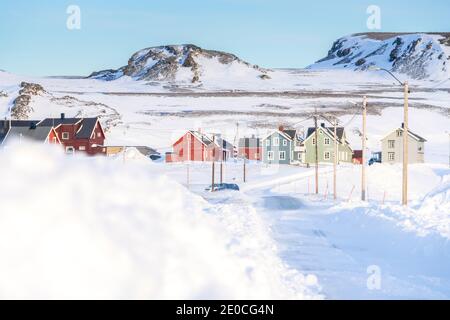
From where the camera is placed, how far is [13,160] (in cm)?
1002

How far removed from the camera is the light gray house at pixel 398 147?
83188mm

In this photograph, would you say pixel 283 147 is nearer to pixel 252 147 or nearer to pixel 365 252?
pixel 252 147

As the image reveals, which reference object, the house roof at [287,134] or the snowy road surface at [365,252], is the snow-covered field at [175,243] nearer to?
the snowy road surface at [365,252]

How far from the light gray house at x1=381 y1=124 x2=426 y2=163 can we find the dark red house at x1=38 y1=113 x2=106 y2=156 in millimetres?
38621

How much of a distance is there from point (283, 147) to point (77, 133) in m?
28.7

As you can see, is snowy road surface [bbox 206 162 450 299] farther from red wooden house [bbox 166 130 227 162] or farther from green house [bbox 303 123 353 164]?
green house [bbox 303 123 353 164]

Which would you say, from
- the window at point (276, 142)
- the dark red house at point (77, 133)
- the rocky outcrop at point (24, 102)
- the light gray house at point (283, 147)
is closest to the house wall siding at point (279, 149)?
the light gray house at point (283, 147)

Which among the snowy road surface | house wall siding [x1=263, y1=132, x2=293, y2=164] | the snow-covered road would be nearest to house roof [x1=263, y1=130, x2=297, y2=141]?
house wall siding [x1=263, y1=132, x2=293, y2=164]

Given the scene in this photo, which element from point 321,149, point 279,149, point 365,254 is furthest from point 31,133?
point 365,254

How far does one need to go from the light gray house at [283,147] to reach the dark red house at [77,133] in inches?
931

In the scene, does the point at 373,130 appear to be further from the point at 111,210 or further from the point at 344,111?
the point at 111,210

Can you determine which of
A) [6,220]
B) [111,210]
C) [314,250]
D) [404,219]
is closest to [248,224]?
[314,250]

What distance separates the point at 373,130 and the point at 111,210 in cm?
12882

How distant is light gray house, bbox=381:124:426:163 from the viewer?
83188 millimetres
